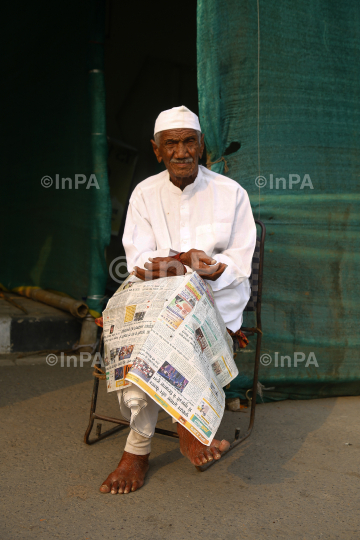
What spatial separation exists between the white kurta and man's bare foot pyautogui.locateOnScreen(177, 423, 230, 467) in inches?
25.9

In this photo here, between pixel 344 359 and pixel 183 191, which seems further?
pixel 344 359

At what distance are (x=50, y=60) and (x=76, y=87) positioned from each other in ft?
1.84

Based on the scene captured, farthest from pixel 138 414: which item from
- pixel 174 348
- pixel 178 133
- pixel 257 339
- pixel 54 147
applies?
pixel 54 147

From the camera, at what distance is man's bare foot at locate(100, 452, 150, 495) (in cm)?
205

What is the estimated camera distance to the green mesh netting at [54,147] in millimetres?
4102

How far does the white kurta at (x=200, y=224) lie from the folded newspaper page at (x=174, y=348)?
31 cm

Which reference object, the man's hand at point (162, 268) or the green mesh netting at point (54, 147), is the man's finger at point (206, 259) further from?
the green mesh netting at point (54, 147)

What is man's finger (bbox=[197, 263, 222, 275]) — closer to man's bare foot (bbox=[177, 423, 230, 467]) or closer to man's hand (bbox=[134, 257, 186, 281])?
man's hand (bbox=[134, 257, 186, 281])

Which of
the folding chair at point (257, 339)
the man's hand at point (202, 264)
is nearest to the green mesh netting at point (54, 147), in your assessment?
the folding chair at point (257, 339)

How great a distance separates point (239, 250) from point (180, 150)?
0.56m

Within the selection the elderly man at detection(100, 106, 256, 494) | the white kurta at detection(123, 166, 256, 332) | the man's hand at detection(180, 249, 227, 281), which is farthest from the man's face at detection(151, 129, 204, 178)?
the man's hand at detection(180, 249, 227, 281)

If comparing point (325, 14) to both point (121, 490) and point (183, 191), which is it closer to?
point (183, 191)

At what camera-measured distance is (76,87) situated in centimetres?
432

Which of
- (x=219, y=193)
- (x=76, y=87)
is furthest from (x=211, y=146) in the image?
(x=76, y=87)
